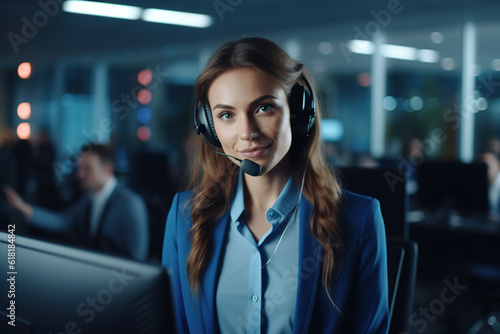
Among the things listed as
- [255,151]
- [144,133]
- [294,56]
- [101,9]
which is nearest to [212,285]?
[255,151]

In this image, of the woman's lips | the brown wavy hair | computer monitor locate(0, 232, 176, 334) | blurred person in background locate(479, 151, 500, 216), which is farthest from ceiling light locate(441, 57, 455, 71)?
computer monitor locate(0, 232, 176, 334)

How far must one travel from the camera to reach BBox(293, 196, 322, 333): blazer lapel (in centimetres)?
110

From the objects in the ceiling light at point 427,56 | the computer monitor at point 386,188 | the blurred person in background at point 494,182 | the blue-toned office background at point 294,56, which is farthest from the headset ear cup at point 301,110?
the ceiling light at point 427,56

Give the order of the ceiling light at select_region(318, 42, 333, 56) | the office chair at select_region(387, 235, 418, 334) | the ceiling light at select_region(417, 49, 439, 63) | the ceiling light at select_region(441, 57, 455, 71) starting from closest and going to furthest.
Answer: the office chair at select_region(387, 235, 418, 334) → the ceiling light at select_region(441, 57, 455, 71) → the ceiling light at select_region(417, 49, 439, 63) → the ceiling light at select_region(318, 42, 333, 56)

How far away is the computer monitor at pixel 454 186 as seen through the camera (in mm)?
3443

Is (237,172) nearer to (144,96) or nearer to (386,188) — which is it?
(386,188)

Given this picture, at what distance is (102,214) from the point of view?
2.72m

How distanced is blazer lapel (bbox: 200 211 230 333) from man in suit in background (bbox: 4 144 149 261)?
1.52 meters

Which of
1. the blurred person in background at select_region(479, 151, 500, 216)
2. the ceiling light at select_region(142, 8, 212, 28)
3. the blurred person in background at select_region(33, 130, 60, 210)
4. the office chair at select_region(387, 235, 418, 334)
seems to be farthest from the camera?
the ceiling light at select_region(142, 8, 212, 28)

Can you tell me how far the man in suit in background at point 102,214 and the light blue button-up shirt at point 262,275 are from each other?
5.08 ft

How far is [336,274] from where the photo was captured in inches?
44.9

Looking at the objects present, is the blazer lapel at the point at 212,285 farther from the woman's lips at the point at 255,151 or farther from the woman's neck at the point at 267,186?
the woman's lips at the point at 255,151

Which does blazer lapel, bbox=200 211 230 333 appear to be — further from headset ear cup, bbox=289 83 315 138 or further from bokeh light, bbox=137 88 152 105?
bokeh light, bbox=137 88 152 105

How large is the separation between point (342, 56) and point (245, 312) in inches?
317
